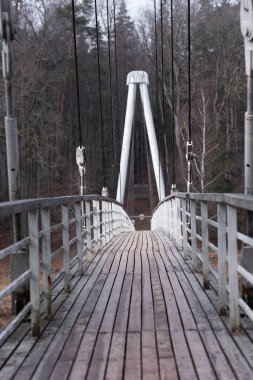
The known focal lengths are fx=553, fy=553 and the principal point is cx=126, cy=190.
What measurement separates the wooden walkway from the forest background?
778 inches

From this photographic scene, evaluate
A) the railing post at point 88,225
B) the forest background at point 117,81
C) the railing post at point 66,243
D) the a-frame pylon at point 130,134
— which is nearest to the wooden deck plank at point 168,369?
the railing post at point 66,243

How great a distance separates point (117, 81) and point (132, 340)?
70.2 feet

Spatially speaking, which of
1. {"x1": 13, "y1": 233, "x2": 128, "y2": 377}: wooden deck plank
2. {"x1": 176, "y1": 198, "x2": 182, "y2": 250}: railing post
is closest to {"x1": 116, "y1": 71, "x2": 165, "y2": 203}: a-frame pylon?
{"x1": 176, "y1": 198, "x2": 182, "y2": 250}: railing post

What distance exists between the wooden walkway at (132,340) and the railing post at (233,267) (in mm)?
81

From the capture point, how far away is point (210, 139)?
2567 cm

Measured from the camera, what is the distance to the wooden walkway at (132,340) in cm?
225

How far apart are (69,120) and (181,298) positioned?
2735cm

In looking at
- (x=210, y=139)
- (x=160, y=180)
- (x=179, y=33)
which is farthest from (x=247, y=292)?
(x=179, y=33)

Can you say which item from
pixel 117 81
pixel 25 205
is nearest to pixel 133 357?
pixel 25 205

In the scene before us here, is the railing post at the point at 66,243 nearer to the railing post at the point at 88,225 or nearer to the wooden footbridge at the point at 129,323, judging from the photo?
the wooden footbridge at the point at 129,323

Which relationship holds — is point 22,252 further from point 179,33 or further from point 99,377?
point 179,33

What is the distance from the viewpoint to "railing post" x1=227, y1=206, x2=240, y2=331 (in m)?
2.69

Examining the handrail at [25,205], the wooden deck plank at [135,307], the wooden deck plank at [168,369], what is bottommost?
the wooden deck plank at [135,307]

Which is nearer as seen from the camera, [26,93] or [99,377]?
[99,377]
